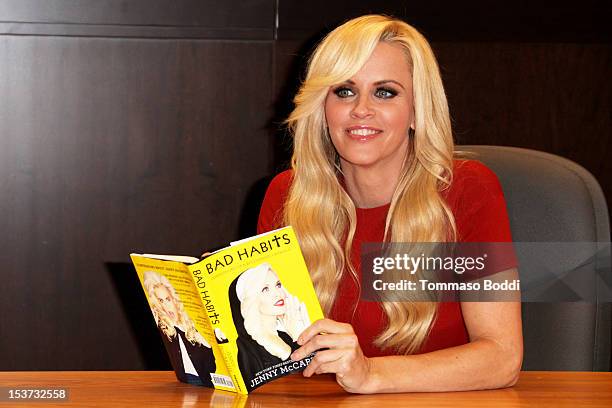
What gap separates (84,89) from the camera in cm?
289

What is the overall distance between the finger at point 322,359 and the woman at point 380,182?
1.42ft

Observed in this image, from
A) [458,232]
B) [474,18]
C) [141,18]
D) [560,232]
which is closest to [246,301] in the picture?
[458,232]

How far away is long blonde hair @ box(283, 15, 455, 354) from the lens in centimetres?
202

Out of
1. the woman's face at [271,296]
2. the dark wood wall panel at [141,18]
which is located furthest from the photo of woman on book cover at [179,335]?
the dark wood wall panel at [141,18]

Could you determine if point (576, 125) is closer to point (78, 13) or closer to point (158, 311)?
point (78, 13)

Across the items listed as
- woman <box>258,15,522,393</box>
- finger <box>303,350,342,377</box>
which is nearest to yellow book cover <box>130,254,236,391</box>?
finger <box>303,350,342,377</box>

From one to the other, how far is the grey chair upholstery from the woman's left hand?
1.96 feet

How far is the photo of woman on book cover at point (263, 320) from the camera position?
1.50m

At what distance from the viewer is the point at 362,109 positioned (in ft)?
6.82

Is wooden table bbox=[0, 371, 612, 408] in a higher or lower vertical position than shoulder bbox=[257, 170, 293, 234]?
lower

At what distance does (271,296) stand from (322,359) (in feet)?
0.43

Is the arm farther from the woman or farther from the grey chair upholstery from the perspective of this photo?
the grey chair upholstery

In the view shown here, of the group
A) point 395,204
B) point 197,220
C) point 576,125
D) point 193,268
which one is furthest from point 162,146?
point 193,268

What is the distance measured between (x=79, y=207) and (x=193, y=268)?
1.53m
